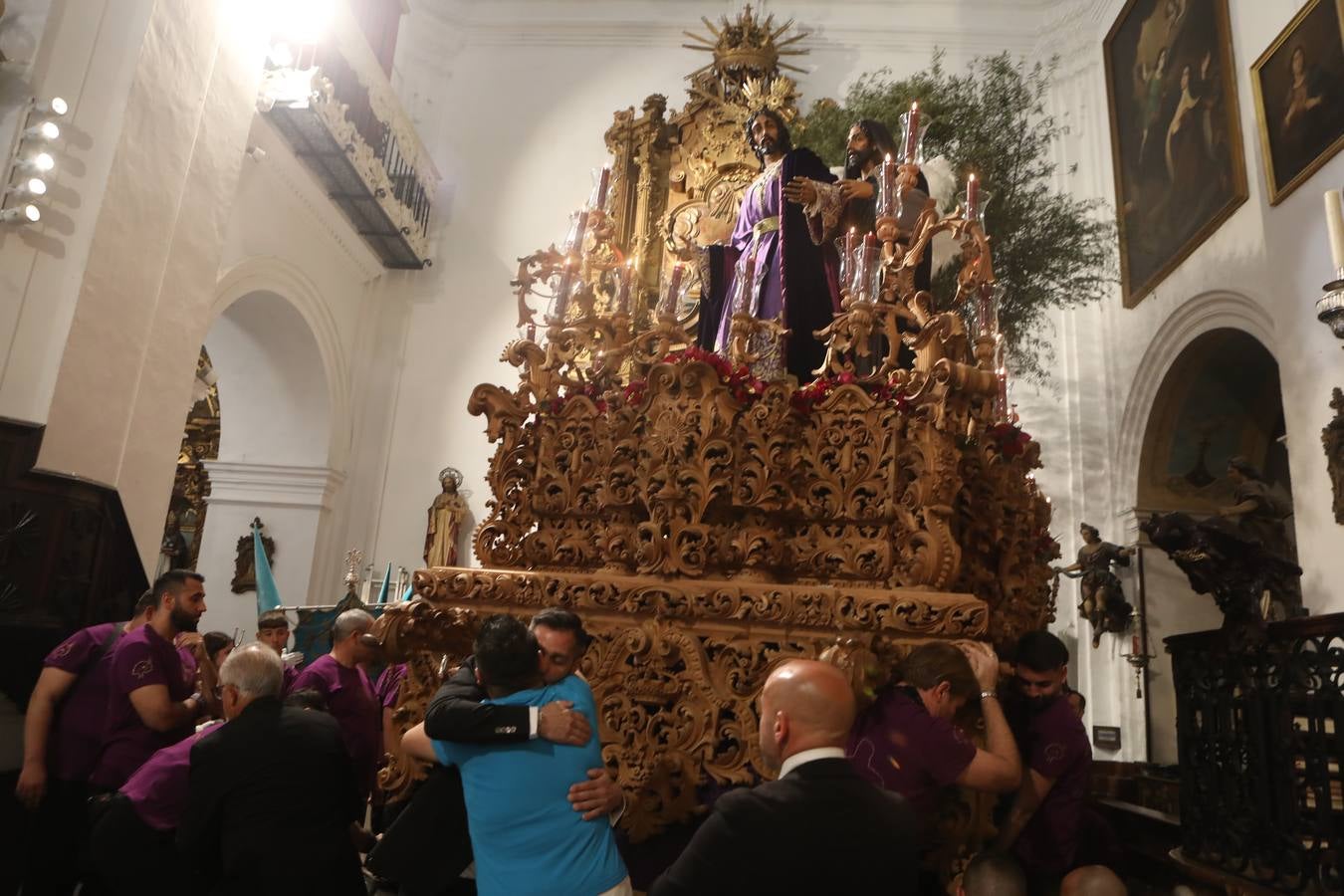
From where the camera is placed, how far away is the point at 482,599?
3277 millimetres

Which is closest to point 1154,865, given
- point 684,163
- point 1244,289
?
point 1244,289

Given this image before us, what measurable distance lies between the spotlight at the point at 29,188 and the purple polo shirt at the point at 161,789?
3.41 meters

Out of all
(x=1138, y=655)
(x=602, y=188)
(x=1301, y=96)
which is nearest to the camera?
(x=602, y=188)

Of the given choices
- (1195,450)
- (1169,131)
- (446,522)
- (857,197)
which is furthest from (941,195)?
(446,522)

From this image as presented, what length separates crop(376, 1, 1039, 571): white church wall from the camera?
10.7 meters

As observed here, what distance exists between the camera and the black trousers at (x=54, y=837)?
3711 millimetres

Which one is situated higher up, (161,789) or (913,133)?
(913,133)

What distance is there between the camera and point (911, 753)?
8.13 ft

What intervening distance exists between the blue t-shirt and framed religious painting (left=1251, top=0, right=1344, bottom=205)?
667cm

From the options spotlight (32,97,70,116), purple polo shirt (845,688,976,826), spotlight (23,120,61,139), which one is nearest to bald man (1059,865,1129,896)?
purple polo shirt (845,688,976,826)

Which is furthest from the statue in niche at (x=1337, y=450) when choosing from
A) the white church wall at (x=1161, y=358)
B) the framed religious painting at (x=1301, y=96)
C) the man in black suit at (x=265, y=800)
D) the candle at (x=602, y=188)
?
the man in black suit at (x=265, y=800)

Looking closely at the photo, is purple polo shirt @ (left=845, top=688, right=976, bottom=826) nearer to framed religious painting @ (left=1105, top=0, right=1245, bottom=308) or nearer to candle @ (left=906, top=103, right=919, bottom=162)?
candle @ (left=906, top=103, right=919, bottom=162)

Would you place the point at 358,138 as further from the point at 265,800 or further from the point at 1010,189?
the point at 265,800

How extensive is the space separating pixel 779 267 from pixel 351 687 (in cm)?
287
